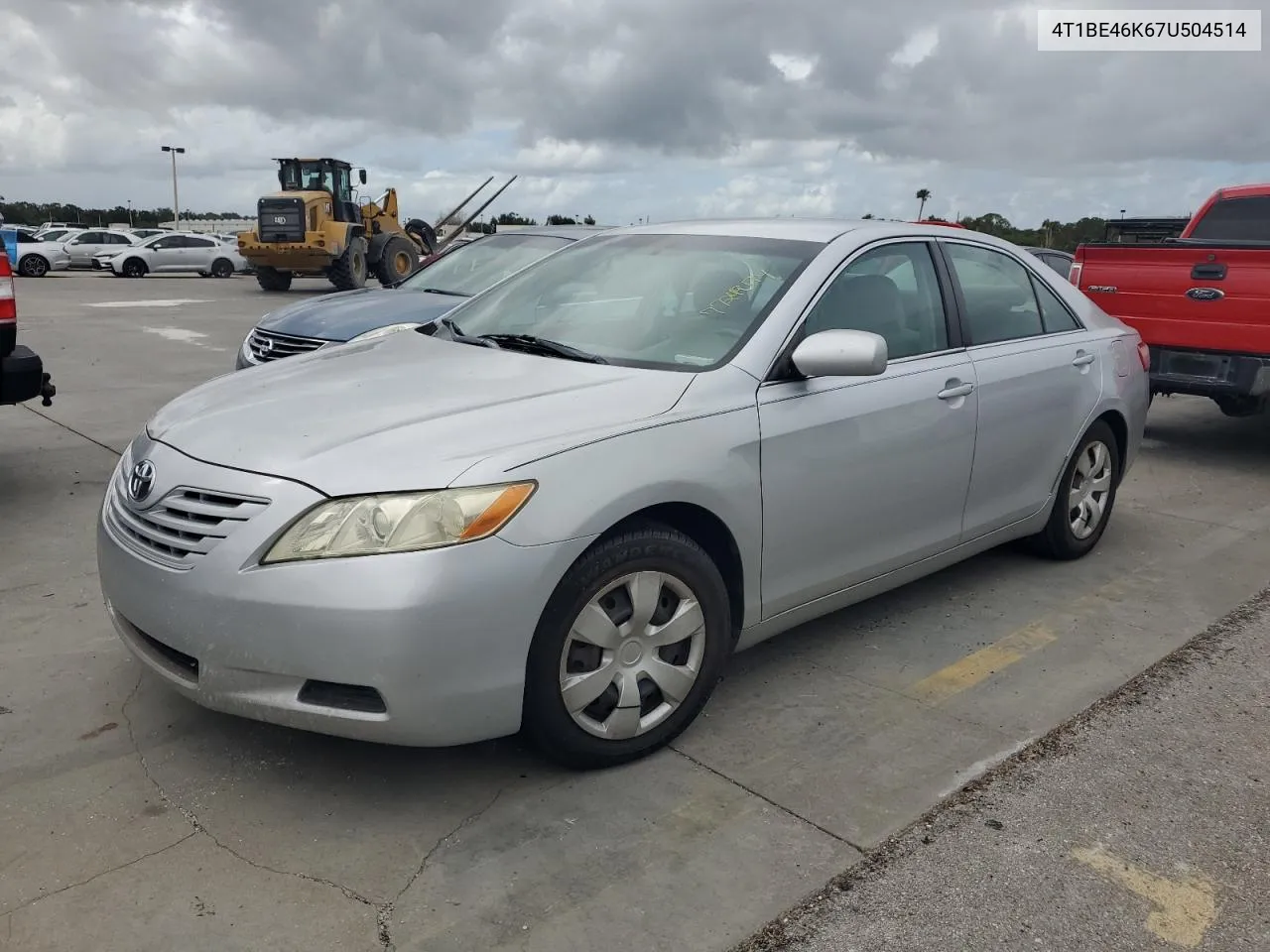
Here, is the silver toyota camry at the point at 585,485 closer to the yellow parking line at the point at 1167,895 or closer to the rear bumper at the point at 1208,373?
the yellow parking line at the point at 1167,895

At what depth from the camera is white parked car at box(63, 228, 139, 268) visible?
32.1m

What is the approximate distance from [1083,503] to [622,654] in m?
3.00

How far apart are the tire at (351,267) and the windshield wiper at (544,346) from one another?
799 inches

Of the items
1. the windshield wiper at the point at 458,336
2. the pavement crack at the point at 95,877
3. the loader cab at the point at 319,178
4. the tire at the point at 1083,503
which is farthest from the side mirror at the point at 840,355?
the loader cab at the point at 319,178

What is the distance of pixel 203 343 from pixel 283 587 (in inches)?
458

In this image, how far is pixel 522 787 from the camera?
3.07m

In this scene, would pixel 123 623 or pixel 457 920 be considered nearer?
pixel 457 920

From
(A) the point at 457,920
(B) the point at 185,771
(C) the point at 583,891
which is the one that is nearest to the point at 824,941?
(C) the point at 583,891

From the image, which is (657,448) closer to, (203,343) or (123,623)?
(123,623)

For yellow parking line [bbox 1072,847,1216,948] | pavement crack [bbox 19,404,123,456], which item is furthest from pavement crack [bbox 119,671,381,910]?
pavement crack [bbox 19,404,123,456]

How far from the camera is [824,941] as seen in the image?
2.45 metres

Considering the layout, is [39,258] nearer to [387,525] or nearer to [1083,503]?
[1083,503]

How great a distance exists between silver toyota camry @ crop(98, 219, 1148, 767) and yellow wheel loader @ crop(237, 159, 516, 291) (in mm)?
19693

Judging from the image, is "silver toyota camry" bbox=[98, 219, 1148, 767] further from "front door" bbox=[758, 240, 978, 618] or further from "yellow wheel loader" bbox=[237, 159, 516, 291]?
"yellow wheel loader" bbox=[237, 159, 516, 291]
